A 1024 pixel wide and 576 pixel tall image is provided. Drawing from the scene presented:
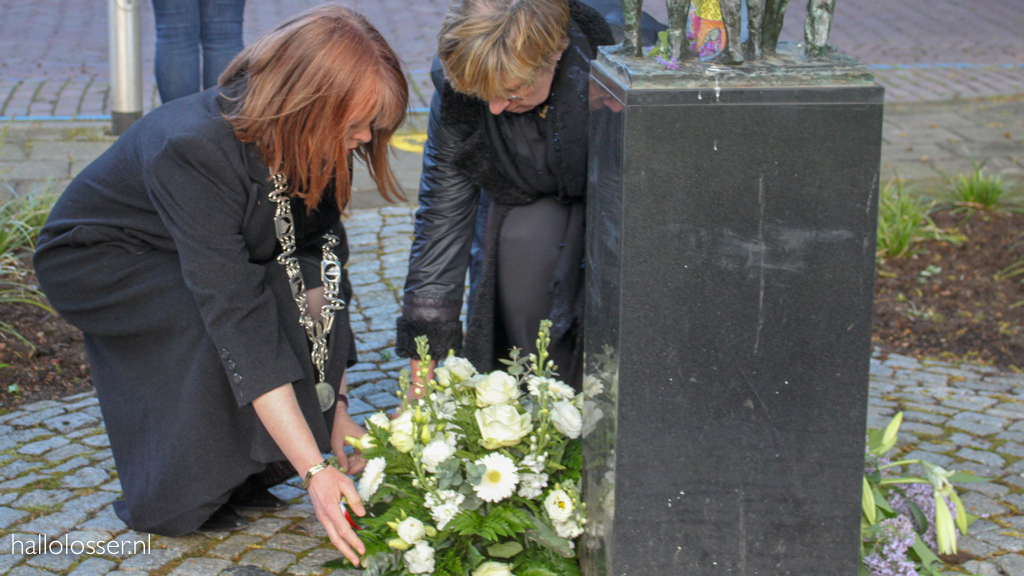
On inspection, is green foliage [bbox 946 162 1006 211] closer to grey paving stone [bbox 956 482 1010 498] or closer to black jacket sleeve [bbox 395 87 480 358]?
grey paving stone [bbox 956 482 1010 498]

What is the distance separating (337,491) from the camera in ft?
6.48

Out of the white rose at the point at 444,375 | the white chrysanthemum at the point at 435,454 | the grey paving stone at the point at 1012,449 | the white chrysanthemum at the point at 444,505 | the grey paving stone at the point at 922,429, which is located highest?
the white rose at the point at 444,375

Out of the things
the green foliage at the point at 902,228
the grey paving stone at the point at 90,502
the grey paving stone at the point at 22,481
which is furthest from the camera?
the green foliage at the point at 902,228

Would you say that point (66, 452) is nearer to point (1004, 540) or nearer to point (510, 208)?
point (510, 208)

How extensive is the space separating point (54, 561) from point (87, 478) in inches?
18.1

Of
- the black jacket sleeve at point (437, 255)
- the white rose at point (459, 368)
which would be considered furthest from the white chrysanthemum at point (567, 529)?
the black jacket sleeve at point (437, 255)

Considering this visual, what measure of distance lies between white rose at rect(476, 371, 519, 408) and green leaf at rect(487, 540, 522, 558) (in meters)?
0.29

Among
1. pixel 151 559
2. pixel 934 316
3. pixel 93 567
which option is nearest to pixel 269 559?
pixel 151 559

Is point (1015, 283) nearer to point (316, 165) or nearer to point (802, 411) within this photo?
point (802, 411)

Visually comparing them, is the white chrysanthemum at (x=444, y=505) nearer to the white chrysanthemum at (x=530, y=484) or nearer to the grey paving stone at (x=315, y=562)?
the white chrysanthemum at (x=530, y=484)

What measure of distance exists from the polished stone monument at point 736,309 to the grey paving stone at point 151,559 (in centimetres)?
107

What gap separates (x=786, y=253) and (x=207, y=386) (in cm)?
131

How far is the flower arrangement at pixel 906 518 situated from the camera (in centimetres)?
218

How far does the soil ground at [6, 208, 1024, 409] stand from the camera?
3.36m
